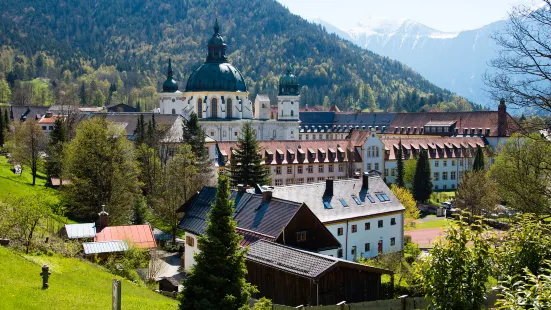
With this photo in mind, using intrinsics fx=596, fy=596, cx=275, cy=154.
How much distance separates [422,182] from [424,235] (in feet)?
64.7

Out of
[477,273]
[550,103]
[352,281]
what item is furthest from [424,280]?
[352,281]

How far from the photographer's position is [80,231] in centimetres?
3866

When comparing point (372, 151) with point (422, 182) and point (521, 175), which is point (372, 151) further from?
point (521, 175)

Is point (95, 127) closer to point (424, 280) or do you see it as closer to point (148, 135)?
point (148, 135)

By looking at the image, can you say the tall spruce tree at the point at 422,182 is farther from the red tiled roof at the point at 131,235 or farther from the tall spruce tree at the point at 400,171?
the red tiled roof at the point at 131,235

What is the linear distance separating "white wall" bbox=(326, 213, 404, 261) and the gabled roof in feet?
50.9

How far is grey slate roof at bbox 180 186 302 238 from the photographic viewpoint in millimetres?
34062

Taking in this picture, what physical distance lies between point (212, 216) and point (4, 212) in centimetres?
1566

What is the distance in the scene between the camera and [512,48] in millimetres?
16188

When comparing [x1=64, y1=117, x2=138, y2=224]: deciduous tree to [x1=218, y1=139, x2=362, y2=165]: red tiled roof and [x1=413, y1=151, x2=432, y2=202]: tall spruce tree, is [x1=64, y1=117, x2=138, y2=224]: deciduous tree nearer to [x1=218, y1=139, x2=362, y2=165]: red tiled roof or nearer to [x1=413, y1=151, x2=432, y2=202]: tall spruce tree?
[x1=218, y1=139, x2=362, y2=165]: red tiled roof

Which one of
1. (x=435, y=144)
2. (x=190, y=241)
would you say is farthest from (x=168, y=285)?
(x=435, y=144)

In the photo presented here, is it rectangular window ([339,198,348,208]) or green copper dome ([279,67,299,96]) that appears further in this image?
green copper dome ([279,67,299,96])

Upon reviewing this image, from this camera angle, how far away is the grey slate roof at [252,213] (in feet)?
112

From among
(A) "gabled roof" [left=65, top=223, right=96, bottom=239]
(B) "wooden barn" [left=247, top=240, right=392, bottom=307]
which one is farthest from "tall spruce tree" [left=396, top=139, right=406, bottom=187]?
(B) "wooden barn" [left=247, top=240, right=392, bottom=307]
